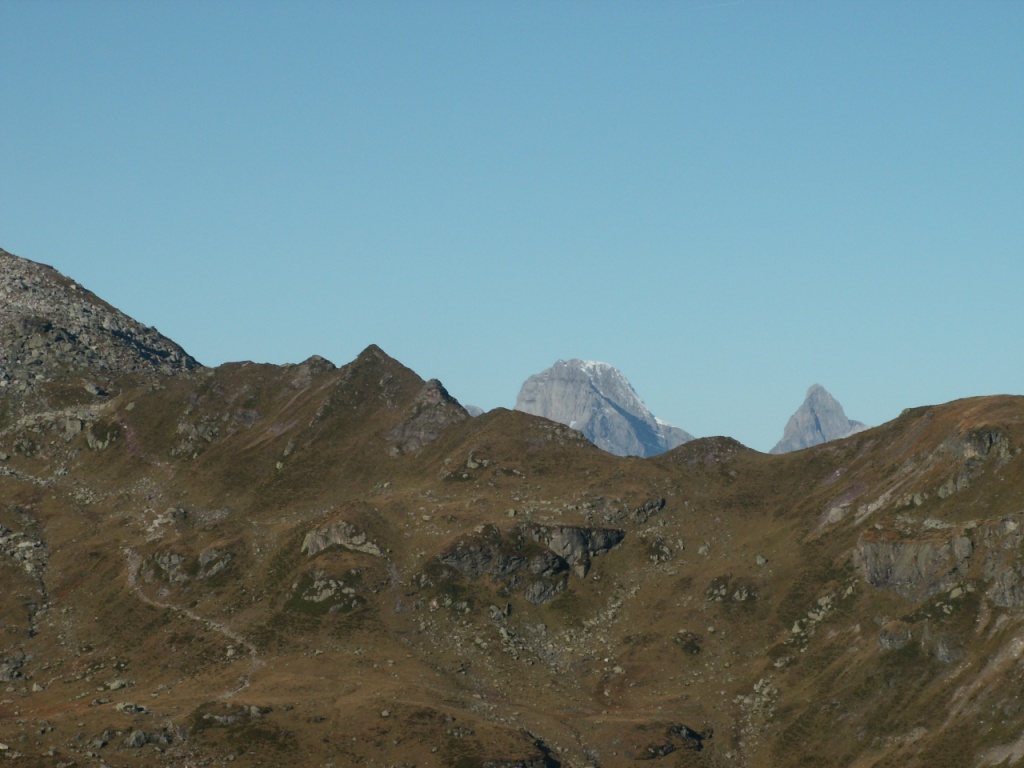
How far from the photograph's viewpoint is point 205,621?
16625cm

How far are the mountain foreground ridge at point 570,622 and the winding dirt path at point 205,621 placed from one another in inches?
22.9

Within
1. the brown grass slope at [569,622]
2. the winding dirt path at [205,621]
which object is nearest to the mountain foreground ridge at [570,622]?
the brown grass slope at [569,622]

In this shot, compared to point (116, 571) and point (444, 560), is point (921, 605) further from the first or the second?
point (116, 571)

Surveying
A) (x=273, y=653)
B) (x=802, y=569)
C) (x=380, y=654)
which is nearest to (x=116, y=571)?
(x=273, y=653)

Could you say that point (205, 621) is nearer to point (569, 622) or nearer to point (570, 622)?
point (569, 622)

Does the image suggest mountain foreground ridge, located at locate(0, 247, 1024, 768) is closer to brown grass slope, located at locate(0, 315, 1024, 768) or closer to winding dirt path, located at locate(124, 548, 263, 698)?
brown grass slope, located at locate(0, 315, 1024, 768)

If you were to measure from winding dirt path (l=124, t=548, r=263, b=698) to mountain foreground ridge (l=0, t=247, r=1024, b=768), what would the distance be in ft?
1.91

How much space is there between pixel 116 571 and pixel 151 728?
58620mm

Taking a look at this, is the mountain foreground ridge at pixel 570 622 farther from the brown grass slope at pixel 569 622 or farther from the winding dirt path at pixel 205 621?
the winding dirt path at pixel 205 621

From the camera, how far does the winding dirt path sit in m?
148

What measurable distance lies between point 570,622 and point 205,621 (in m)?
53.0

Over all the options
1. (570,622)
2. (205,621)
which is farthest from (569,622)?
(205,621)

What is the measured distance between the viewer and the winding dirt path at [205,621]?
148m

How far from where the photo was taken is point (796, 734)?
432 ft
